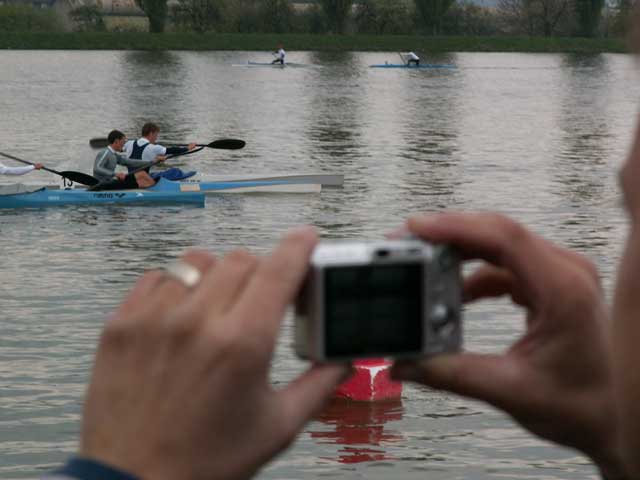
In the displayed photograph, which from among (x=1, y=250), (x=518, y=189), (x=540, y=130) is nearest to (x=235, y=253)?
(x=1, y=250)

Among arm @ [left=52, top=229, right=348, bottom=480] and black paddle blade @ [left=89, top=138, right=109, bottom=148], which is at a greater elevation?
arm @ [left=52, top=229, right=348, bottom=480]

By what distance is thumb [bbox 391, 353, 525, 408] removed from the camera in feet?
3.56

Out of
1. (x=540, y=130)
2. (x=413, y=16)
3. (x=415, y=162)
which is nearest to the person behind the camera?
(x=415, y=162)

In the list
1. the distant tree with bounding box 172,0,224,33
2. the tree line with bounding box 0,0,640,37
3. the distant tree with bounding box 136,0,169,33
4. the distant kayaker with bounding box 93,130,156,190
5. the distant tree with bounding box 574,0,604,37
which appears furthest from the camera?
the distant tree with bounding box 172,0,224,33

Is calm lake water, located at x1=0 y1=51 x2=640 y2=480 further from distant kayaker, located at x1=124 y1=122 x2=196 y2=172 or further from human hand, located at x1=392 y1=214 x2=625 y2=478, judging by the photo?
distant kayaker, located at x1=124 y1=122 x2=196 y2=172

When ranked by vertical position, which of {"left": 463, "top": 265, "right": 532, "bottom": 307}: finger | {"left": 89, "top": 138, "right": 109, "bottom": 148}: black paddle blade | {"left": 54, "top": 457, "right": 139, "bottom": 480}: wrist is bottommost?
{"left": 89, "top": 138, "right": 109, "bottom": 148}: black paddle blade

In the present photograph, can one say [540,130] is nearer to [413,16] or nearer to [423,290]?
[423,290]

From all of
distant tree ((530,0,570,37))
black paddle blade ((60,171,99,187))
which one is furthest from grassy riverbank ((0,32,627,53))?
black paddle blade ((60,171,99,187))

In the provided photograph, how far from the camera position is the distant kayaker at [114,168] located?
2003 centimetres

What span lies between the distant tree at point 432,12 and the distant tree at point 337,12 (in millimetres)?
5163

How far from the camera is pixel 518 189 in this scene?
25531 millimetres

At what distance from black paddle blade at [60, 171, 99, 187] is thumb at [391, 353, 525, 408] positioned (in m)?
19.7

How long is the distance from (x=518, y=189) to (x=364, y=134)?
1297 cm

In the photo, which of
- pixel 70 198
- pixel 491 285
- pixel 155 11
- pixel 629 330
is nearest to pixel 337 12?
pixel 155 11
